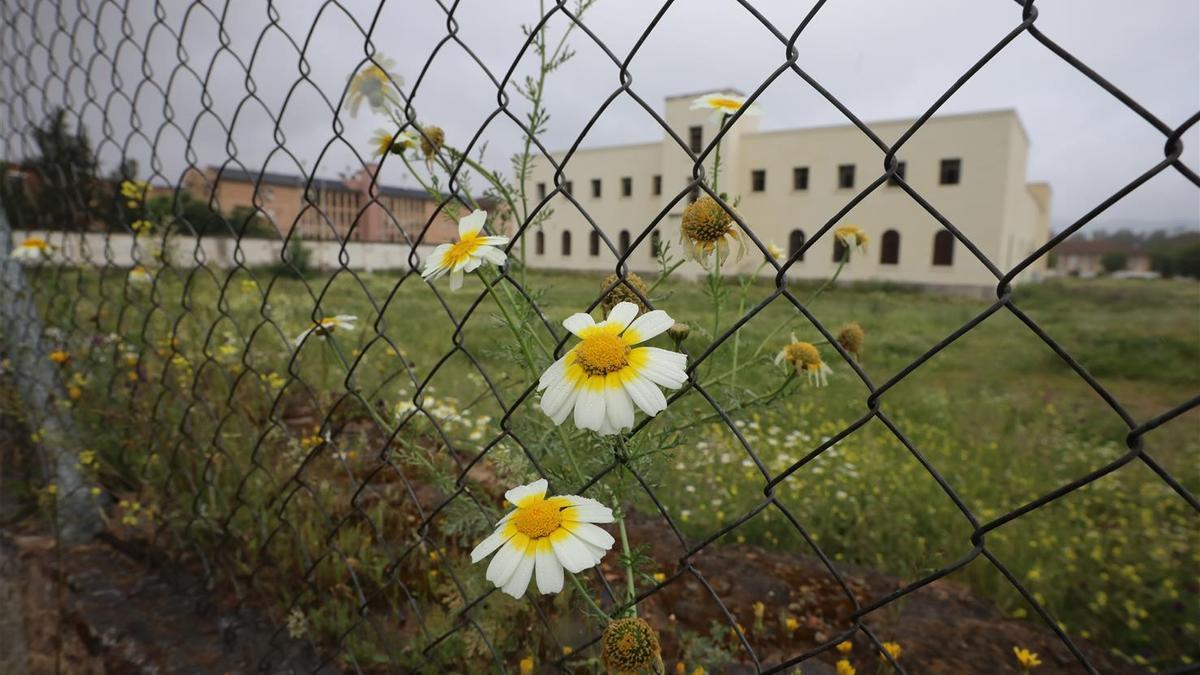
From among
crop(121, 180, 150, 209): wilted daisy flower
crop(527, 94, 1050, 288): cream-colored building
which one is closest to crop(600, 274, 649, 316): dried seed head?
crop(121, 180, 150, 209): wilted daisy flower

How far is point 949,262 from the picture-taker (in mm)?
14539

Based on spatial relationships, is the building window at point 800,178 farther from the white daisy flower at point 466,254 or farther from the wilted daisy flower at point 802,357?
the white daisy flower at point 466,254

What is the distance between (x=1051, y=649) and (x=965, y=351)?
5.63 meters

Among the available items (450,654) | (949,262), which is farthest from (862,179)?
(450,654)

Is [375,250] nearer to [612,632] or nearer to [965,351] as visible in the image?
[612,632]

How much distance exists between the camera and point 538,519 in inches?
27.9

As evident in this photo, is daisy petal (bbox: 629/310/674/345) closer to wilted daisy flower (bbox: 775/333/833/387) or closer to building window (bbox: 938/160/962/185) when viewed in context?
wilted daisy flower (bbox: 775/333/833/387)

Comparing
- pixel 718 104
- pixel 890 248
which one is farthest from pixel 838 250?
pixel 890 248

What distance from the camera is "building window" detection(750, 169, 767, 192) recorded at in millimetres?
15992

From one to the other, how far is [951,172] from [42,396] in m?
16.9

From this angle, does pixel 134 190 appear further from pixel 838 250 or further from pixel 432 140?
pixel 838 250

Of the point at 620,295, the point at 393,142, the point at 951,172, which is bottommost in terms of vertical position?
the point at 620,295

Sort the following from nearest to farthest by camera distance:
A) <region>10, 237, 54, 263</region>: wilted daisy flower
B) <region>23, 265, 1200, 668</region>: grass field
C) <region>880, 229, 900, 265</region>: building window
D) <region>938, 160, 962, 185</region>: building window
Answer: <region>23, 265, 1200, 668</region>: grass field, <region>10, 237, 54, 263</region>: wilted daisy flower, <region>880, 229, 900, 265</region>: building window, <region>938, 160, 962, 185</region>: building window

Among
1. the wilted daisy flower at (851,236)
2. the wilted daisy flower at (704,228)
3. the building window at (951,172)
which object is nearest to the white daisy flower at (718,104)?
the wilted daisy flower at (704,228)
